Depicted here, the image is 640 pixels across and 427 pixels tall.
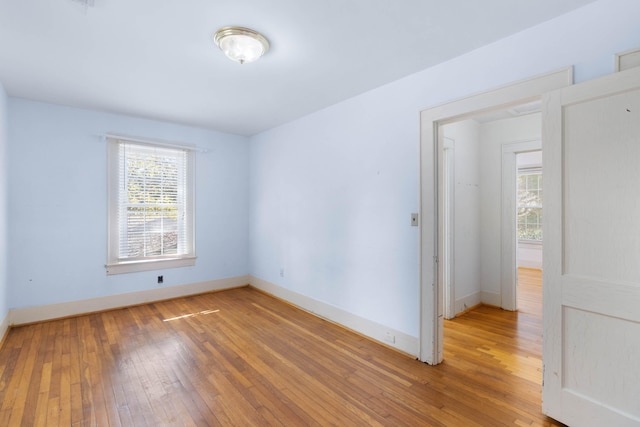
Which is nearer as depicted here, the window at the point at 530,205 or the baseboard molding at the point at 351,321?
the baseboard molding at the point at 351,321

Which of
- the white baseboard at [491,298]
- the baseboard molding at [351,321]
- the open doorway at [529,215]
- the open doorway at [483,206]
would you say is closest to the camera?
the baseboard molding at [351,321]

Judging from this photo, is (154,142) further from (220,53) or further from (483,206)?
(483,206)

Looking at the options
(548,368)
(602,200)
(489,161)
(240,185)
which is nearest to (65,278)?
(240,185)

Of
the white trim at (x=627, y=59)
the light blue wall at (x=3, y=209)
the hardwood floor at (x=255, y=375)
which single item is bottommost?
the hardwood floor at (x=255, y=375)

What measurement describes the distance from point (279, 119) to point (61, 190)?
2855 millimetres

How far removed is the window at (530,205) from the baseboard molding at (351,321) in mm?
5824

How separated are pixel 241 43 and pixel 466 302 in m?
3.96

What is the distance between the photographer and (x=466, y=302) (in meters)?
4.00

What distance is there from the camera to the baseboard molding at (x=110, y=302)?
3463 millimetres

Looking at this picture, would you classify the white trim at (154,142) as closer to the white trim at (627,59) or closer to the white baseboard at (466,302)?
the white baseboard at (466,302)

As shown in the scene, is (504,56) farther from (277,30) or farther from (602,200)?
(277,30)

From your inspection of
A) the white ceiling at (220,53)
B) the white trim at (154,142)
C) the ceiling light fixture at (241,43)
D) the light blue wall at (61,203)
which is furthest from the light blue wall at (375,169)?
the light blue wall at (61,203)

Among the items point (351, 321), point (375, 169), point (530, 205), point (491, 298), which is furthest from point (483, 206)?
Result: point (530, 205)

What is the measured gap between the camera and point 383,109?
2.99m
